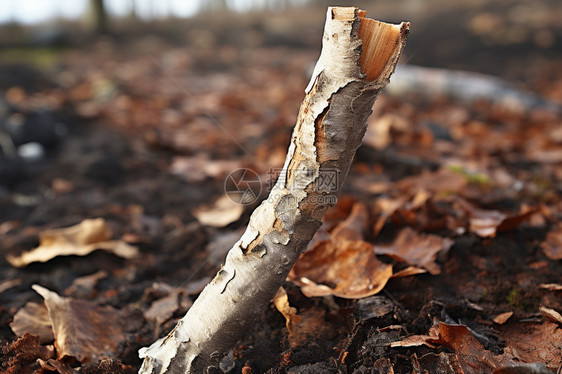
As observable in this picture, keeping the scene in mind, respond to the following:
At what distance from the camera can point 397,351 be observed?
1.29 m

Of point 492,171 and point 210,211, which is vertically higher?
point 492,171

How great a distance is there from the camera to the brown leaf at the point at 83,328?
1457 millimetres

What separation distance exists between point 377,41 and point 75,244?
1779 mm

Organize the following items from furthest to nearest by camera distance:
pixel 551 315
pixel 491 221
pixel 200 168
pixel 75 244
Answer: pixel 200 168
pixel 75 244
pixel 491 221
pixel 551 315

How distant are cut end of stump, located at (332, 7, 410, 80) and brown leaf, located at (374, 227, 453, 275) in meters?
0.86

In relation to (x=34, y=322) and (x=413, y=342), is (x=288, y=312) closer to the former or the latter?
(x=413, y=342)

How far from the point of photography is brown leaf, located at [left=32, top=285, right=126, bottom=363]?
1457 mm

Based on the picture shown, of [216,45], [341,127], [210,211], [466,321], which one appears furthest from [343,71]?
[216,45]

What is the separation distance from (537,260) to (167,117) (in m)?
3.75

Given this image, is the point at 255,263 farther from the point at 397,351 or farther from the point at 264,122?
the point at 264,122

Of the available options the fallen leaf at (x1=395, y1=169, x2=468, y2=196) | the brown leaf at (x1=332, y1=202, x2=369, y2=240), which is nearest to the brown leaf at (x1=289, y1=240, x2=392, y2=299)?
the brown leaf at (x1=332, y1=202, x2=369, y2=240)

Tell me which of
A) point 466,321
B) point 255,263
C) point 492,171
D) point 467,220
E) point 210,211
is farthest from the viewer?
point 492,171

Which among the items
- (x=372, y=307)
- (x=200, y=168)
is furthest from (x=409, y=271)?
(x=200, y=168)

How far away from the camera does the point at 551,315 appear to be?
1341 millimetres
